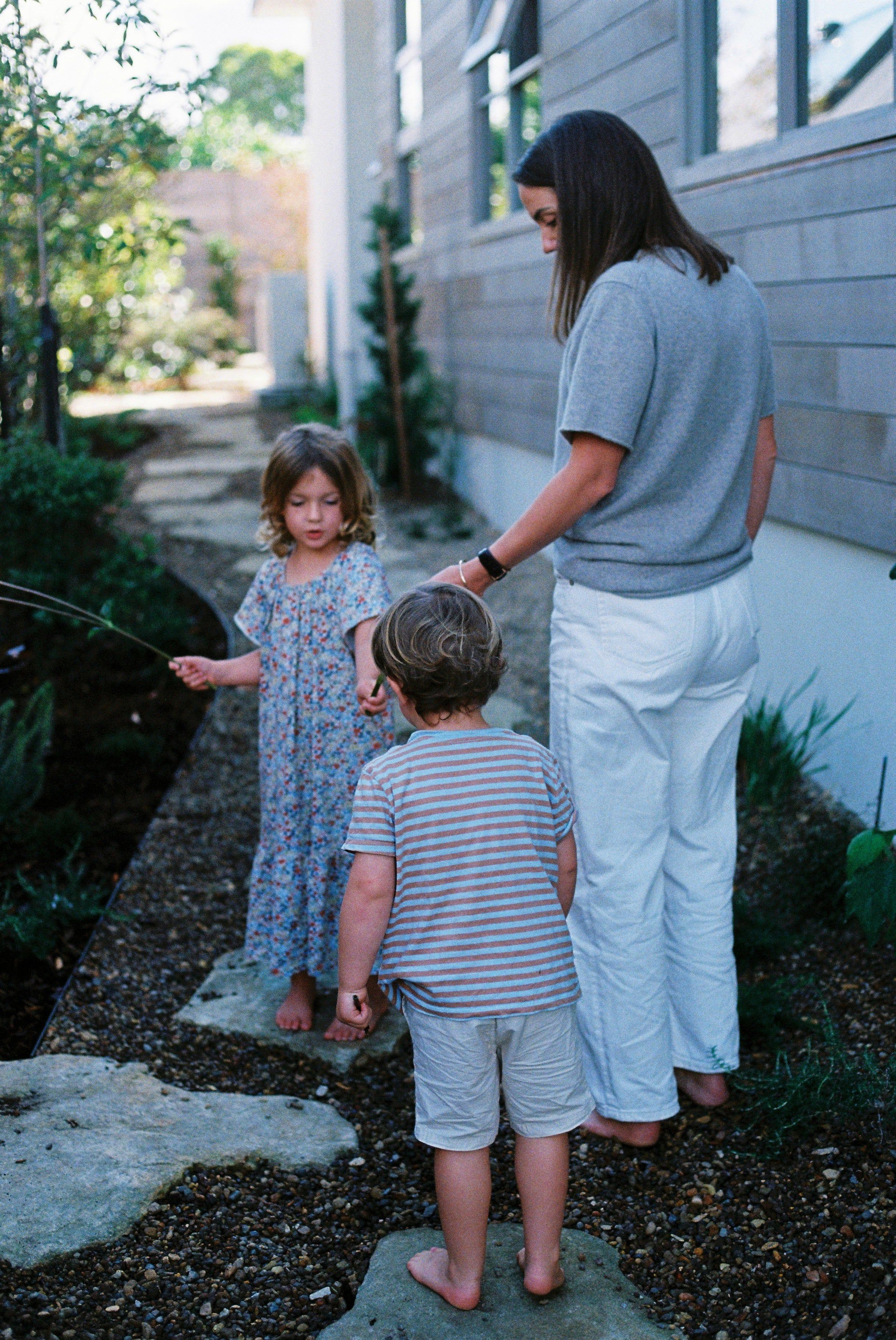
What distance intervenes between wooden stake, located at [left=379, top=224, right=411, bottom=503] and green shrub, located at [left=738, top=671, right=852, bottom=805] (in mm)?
5033

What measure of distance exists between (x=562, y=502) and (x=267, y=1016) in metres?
1.47

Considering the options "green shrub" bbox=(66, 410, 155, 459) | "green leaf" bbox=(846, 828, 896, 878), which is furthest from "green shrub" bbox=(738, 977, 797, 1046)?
"green shrub" bbox=(66, 410, 155, 459)

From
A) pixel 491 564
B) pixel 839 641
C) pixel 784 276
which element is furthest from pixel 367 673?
pixel 784 276

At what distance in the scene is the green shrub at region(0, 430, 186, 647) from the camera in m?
4.69

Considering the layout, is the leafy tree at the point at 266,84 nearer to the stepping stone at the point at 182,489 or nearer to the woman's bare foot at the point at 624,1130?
the stepping stone at the point at 182,489

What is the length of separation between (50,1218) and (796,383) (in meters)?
2.92

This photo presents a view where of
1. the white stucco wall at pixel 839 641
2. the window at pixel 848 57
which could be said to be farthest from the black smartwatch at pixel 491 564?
the window at pixel 848 57

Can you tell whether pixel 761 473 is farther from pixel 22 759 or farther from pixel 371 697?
pixel 22 759

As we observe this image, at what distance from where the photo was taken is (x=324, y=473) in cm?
273

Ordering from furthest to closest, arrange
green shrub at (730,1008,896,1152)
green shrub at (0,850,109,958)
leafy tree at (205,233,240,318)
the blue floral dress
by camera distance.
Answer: leafy tree at (205,233,240,318) < green shrub at (0,850,109,958) < the blue floral dress < green shrub at (730,1008,896,1152)

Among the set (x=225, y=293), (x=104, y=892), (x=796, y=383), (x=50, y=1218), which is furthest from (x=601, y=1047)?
(x=225, y=293)

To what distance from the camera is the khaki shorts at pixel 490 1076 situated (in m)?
1.92

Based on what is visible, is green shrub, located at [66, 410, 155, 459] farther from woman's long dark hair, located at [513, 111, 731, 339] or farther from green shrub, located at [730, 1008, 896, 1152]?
green shrub, located at [730, 1008, 896, 1152]

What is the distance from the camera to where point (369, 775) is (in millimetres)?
1923
